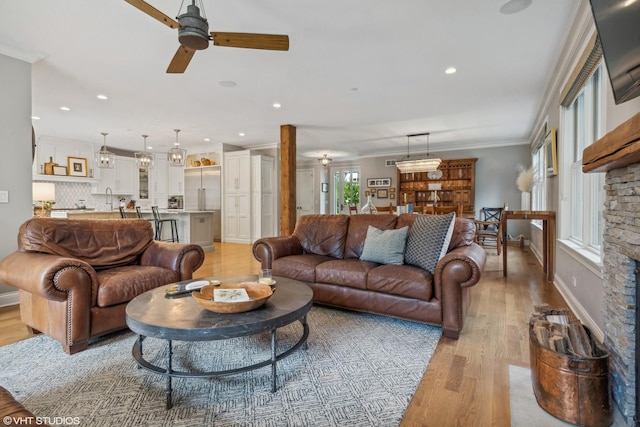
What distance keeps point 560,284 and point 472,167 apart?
509 cm

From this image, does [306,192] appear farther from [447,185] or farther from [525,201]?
[525,201]

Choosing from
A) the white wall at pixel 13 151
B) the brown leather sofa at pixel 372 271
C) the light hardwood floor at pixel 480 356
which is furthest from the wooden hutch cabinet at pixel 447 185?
the white wall at pixel 13 151

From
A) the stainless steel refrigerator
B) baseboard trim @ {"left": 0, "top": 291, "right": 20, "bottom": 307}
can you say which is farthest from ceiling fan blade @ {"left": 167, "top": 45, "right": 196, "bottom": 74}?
the stainless steel refrigerator

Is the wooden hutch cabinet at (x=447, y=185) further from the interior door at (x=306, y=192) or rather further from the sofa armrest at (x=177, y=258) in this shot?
the sofa armrest at (x=177, y=258)

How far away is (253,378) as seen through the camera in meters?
1.83

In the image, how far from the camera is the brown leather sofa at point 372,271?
2.38m

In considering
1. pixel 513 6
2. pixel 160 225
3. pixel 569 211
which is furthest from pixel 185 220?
pixel 569 211

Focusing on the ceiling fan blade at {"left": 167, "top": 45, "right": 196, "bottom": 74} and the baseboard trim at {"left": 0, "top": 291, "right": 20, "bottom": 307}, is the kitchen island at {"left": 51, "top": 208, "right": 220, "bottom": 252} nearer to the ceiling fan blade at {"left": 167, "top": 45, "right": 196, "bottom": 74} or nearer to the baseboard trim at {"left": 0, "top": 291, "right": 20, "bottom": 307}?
the baseboard trim at {"left": 0, "top": 291, "right": 20, "bottom": 307}

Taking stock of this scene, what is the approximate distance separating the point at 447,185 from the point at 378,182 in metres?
1.92

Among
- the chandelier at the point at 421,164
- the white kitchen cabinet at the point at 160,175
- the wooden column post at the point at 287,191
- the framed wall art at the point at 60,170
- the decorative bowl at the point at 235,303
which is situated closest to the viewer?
the decorative bowl at the point at 235,303

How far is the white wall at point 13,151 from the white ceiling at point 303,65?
0.71ft

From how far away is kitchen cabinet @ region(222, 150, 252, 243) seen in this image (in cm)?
804

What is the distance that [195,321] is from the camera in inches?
60.7

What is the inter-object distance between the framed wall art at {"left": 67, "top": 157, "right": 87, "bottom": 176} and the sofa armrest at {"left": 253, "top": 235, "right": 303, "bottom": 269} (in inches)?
262
